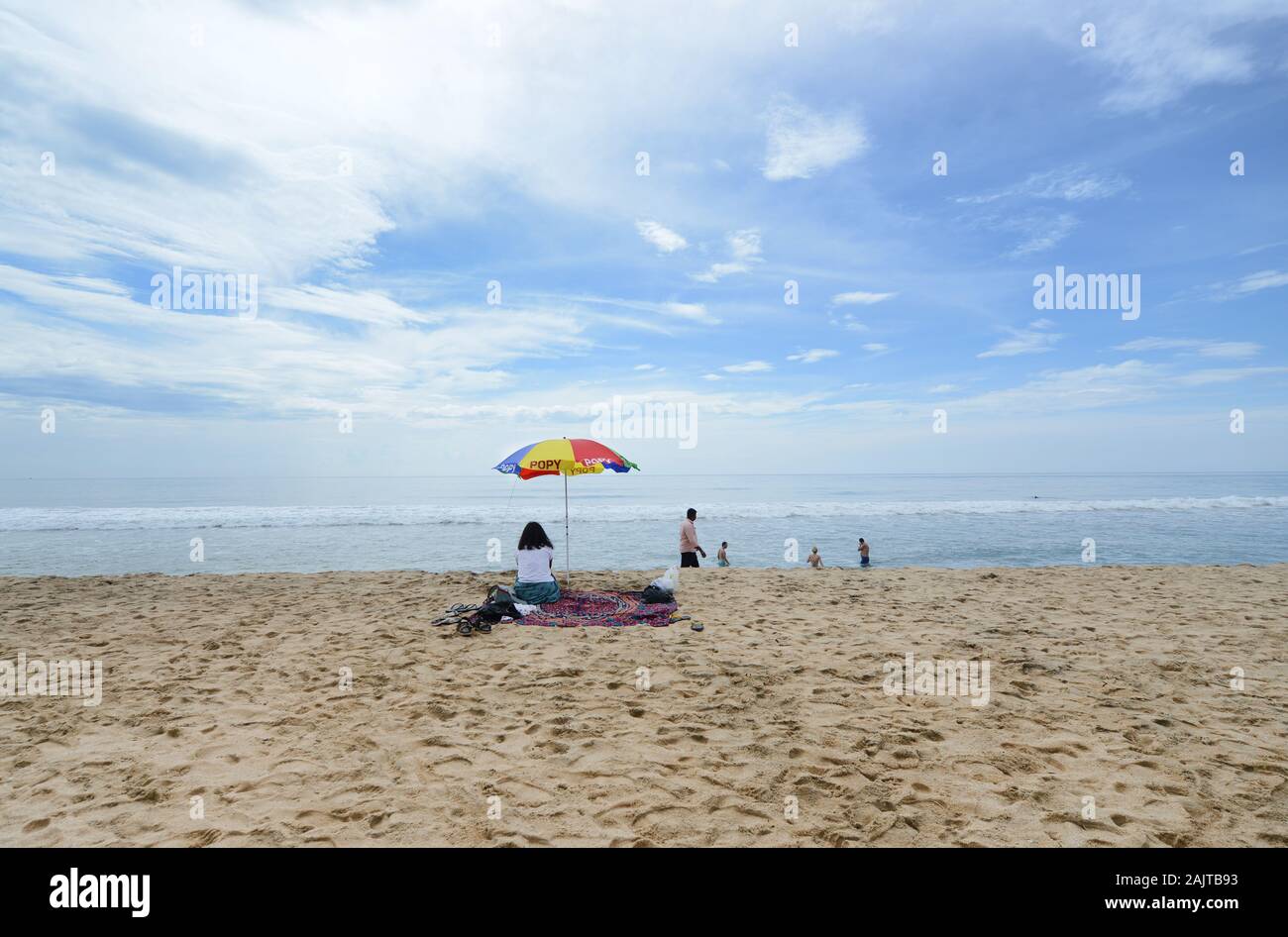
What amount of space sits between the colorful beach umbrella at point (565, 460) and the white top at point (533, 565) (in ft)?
2.98

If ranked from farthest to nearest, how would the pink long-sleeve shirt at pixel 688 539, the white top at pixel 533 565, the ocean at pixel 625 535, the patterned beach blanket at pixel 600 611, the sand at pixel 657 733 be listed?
the ocean at pixel 625 535 → the pink long-sleeve shirt at pixel 688 539 → the white top at pixel 533 565 → the patterned beach blanket at pixel 600 611 → the sand at pixel 657 733

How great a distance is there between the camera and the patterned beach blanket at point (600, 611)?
9.44 meters

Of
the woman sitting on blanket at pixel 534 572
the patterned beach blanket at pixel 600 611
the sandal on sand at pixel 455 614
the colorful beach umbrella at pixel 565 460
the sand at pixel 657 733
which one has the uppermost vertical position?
the colorful beach umbrella at pixel 565 460

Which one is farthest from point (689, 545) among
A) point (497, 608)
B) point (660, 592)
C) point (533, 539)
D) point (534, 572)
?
point (497, 608)

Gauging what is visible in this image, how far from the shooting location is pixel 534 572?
10.5m

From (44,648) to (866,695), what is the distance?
35.9 ft

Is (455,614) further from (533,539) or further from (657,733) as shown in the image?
(657,733)

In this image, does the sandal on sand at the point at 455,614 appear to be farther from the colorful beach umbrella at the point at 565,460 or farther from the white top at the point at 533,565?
the colorful beach umbrella at the point at 565,460

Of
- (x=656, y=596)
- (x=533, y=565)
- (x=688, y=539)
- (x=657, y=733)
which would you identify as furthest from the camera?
(x=688, y=539)

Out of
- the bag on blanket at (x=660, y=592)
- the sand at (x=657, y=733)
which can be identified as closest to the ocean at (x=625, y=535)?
the bag on blanket at (x=660, y=592)

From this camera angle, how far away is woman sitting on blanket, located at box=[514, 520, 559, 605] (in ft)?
33.7

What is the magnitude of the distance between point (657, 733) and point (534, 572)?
5.49 metres
